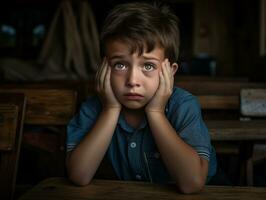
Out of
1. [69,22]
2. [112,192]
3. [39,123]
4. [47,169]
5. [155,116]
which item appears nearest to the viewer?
[112,192]

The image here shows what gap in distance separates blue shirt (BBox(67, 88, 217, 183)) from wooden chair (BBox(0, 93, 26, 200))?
0.18m

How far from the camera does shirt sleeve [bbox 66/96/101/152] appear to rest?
50.2 inches

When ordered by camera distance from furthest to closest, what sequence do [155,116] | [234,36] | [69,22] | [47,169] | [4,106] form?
1. [234,36]
2. [69,22]
3. [47,169]
4. [4,106]
5. [155,116]

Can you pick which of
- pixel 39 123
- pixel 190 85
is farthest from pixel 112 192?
pixel 190 85

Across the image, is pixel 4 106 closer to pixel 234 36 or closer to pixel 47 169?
pixel 47 169

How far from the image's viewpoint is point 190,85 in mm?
3049

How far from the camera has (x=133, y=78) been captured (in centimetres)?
121

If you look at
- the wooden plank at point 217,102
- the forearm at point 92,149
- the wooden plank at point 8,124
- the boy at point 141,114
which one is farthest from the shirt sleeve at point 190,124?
the wooden plank at point 217,102

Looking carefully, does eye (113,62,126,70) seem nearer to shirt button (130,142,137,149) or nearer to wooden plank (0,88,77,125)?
shirt button (130,142,137,149)

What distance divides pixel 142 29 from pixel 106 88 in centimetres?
22

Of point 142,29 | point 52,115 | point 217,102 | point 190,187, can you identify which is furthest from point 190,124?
point 217,102

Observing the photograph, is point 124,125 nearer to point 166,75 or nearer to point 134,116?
point 134,116

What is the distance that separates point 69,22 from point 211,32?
6.17m

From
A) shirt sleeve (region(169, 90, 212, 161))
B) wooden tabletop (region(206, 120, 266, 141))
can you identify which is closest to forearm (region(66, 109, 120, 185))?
shirt sleeve (region(169, 90, 212, 161))
